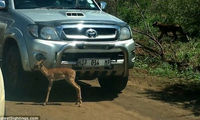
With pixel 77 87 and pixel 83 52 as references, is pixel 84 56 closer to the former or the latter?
pixel 83 52

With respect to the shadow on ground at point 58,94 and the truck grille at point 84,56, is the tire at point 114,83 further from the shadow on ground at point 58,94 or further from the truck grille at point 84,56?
the truck grille at point 84,56

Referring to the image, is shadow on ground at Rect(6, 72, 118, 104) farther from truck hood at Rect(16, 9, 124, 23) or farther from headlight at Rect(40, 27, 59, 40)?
truck hood at Rect(16, 9, 124, 23)

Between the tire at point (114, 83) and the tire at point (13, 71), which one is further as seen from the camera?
the tire at point (114, 83)

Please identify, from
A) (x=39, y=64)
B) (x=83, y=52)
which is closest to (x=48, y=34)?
(x=39, y=64)

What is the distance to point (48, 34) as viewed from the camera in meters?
6.68

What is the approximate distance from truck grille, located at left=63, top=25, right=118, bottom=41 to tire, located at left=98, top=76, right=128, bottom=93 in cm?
89

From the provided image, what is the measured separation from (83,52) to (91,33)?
1.12 ft

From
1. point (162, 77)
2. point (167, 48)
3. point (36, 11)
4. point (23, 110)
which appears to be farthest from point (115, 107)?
point (167, 48)

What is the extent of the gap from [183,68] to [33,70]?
13.3ft

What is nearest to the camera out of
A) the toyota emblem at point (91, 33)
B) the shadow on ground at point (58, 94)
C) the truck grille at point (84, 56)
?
the truck grille at point (84, 56)

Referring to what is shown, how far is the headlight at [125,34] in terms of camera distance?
7.17 m

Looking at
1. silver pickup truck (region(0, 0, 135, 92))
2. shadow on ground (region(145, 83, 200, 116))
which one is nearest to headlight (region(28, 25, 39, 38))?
silver pickup truck (region(0, 0, 135, 92))

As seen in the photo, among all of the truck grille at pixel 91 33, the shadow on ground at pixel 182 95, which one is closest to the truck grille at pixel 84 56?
the truck grille at pixel 91 33

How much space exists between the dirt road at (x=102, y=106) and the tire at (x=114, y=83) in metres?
0.12
